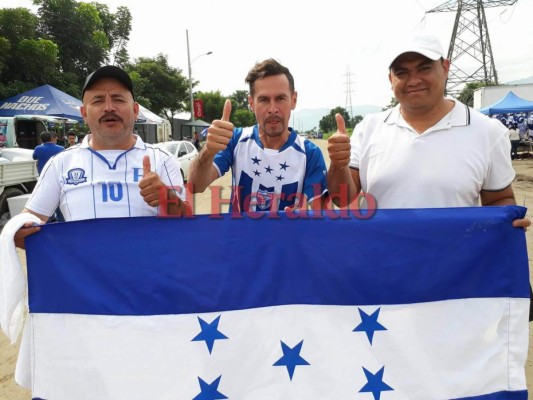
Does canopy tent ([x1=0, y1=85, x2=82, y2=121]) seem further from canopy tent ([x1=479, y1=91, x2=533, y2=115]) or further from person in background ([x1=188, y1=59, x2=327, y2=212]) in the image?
canopy tent ([x1=479, y1=91, x2=533, y2=115])

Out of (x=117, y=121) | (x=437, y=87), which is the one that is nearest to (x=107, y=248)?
(x=117, y=121)

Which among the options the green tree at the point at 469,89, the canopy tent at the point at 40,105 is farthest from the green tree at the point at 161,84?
the green tree at the point at 469,89

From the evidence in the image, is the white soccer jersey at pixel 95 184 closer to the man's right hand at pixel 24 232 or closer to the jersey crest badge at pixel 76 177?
the jersey crest badge at pixel 76 177

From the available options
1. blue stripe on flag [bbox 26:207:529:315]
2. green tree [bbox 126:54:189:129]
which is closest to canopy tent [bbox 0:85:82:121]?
green tree [bbox 126:54:189:129]

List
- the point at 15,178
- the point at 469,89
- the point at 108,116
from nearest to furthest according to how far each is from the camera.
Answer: the point at 108,116 < the point at 15,178 < the point at 469,89

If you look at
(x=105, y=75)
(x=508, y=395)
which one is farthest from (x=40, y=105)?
(x=508, y=395)

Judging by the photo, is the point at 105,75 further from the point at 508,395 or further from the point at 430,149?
the point at 508,395

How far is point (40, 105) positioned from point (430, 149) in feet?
66.0

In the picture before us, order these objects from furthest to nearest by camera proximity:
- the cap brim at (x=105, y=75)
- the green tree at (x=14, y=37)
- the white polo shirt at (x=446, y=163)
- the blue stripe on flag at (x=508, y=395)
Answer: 1. the green tree at (x=14, y=37)
2. the cap brim at (x=105, y=75)
3. the white polo shirt at (x=446, y=163)
4. the blue stripe on flag at (x=508, y=395)

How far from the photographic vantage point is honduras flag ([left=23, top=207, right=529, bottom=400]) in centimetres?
204

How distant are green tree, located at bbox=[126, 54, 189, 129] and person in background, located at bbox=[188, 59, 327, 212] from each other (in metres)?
35.2

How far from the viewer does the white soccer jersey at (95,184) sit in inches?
89.0

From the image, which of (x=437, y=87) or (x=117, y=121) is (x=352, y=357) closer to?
(x=437, y=87)

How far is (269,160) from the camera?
2500mm
